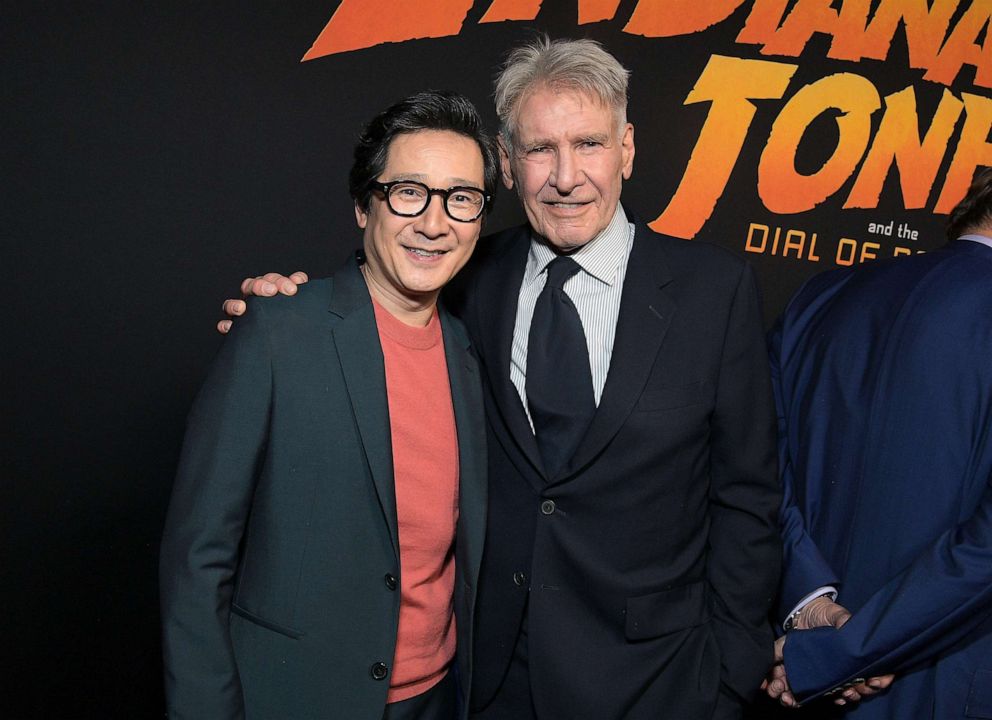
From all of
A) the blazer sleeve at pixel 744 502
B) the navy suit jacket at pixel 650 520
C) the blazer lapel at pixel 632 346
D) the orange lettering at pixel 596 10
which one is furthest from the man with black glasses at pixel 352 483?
the orange lettering at pixel 596 10

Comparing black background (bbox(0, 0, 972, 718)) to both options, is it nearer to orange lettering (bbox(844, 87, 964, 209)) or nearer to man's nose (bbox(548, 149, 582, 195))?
man's nose (bbox(548, 149, 582, 195))

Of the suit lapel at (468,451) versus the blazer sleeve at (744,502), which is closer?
the suit lapel at (468,451)

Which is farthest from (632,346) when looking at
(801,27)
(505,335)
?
(801,27)

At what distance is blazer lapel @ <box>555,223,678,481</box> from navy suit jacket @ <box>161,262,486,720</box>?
417 mm

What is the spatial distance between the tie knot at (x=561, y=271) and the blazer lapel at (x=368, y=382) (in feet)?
1.39

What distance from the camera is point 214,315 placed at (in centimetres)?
256

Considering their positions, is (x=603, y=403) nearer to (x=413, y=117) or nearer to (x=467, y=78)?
(x=413, y=117)

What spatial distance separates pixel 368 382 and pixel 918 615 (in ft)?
3.68

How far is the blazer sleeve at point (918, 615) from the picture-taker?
163 centimetres

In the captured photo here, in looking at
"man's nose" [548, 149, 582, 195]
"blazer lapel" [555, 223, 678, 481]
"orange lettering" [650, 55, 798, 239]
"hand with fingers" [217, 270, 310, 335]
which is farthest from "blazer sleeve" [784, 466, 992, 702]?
"orange lettering" [650, 55, 798, 239]

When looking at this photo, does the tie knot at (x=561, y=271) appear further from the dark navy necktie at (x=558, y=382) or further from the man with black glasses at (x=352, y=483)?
the man with black glasses at (x=352, y=483)

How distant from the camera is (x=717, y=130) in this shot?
3.23 metres

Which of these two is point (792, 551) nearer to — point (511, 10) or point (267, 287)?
point (267, 287)

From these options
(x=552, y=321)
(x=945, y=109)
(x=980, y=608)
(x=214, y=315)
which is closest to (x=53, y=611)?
(x=214, y=315)
